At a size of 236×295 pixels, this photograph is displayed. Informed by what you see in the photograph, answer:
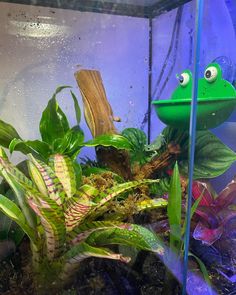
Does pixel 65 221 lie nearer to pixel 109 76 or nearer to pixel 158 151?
pixel 158 151

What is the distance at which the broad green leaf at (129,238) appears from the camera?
523 millimetres

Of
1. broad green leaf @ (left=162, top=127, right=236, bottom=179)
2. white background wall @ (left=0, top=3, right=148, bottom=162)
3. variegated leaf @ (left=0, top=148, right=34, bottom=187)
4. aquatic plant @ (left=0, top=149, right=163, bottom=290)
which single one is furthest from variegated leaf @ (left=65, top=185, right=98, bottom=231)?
white background wall @ (left=0, top=3, right=148, bottom=162)

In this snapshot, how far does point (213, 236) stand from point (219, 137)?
0.89 feet

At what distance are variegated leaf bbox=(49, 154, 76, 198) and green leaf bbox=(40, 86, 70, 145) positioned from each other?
0.54ft

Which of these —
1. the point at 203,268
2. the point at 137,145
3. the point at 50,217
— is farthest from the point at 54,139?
the point at 203,268

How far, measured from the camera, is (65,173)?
2.04ft

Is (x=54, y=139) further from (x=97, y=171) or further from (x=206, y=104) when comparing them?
(x=206, y=104)

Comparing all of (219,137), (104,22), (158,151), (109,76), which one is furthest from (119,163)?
(104,22)

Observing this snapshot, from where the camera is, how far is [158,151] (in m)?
0.84

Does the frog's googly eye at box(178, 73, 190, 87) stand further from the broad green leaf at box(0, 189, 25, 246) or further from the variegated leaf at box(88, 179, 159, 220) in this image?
the broad green leaf at box(0, 189, 25, 246)

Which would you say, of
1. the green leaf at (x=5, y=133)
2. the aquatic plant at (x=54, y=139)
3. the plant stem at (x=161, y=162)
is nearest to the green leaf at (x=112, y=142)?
the aquatic plant at (x=54, y=139)

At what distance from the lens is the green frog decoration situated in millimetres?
644


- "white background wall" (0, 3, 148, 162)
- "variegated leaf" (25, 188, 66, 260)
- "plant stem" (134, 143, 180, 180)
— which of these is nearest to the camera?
"variegated leaf" (25, 188, 66, 260)

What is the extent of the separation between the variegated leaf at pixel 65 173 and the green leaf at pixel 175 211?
192mm
